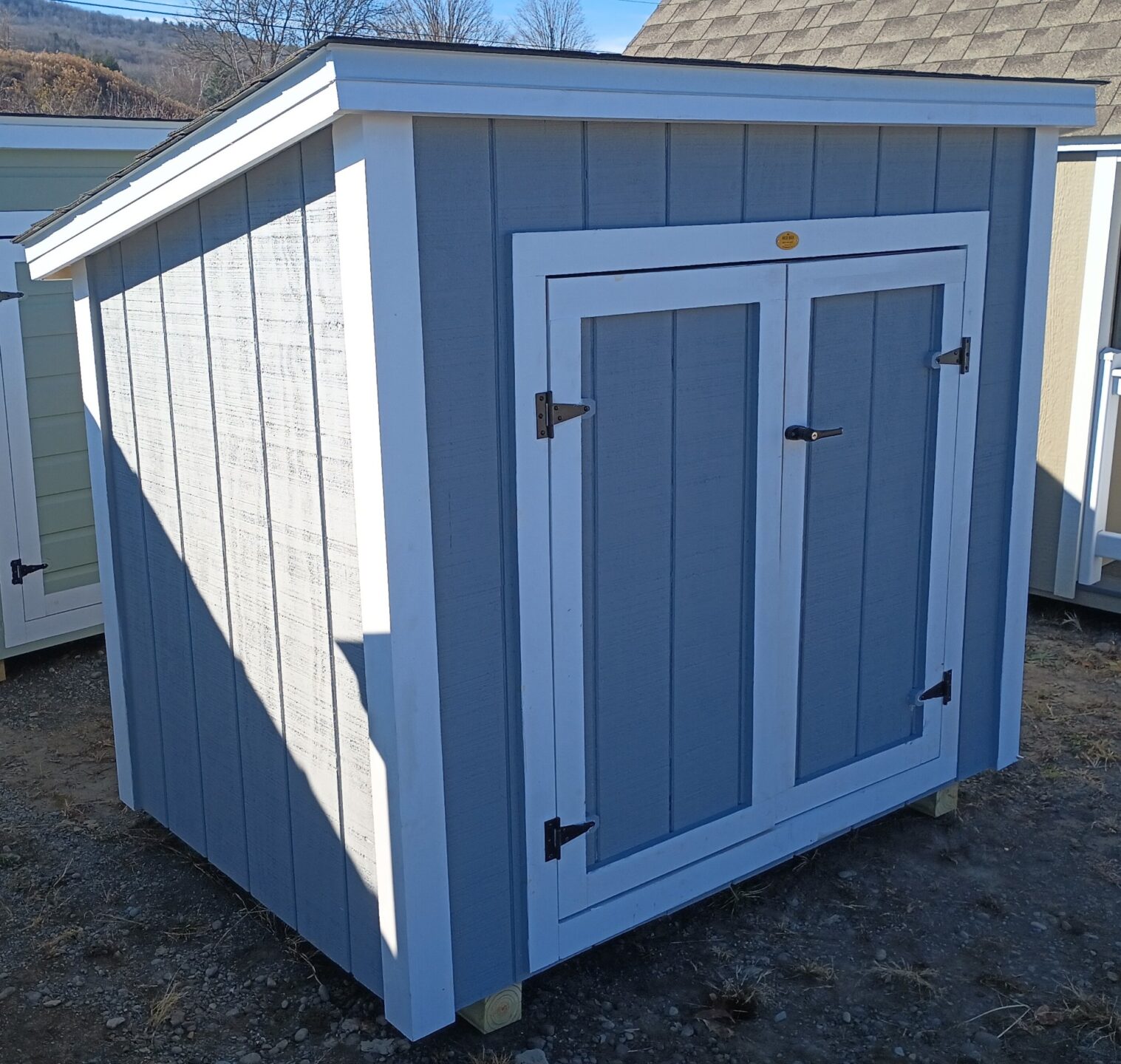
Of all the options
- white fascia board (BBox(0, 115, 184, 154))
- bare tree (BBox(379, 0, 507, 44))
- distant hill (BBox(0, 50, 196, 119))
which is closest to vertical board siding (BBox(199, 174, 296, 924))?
white fascia board (BBox(0, 115, 184, 154))

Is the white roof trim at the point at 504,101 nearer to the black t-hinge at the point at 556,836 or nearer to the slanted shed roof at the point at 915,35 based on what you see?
the black t-hinge at the point at 556,836

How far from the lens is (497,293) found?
2.64 metres

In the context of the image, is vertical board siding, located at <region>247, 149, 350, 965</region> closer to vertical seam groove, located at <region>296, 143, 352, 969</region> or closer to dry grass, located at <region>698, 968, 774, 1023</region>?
vertical seam groove, located at <region>296, 143, 352, 969</region>

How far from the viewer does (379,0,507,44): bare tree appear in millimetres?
30844

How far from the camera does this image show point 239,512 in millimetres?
3137

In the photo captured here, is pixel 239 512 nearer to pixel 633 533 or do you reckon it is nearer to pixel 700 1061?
pixel 633 533

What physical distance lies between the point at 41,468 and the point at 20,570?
1.39 ft

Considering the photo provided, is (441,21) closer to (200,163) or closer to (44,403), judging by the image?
(44,403)

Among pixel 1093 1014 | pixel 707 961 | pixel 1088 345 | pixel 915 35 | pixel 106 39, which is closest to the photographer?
pixel 1093 1014

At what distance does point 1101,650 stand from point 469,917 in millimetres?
3564

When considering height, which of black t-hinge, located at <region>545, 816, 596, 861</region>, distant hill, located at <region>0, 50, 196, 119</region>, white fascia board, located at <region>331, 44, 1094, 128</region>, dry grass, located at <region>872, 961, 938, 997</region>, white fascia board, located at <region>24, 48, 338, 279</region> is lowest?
dry grass, located at <region>872, 961, 938, 997</region>

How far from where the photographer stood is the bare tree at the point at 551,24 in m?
36.7

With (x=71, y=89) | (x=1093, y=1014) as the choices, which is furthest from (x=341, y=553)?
(x=71, y=89)

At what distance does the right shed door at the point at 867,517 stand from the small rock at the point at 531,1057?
95cm
